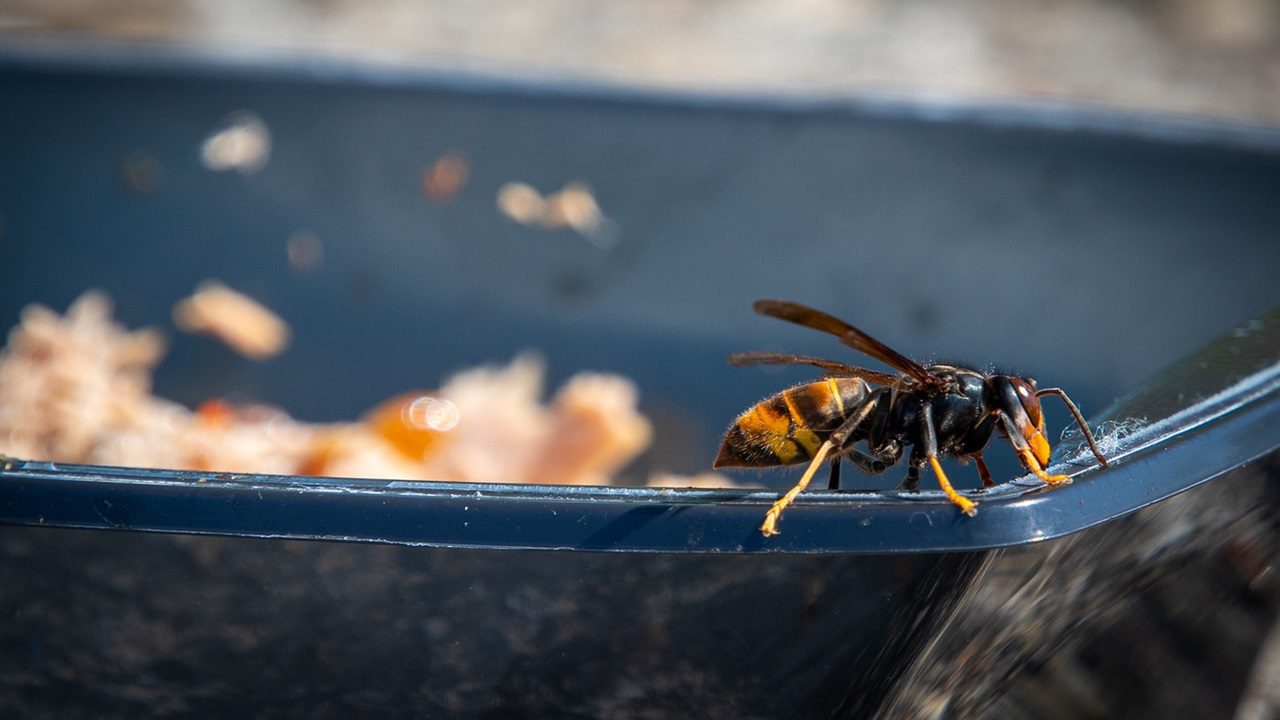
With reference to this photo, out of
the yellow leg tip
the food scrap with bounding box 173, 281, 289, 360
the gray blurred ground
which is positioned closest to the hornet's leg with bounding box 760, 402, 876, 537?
the yellow leg tip

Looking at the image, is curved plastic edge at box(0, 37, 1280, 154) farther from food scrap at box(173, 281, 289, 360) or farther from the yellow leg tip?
the yellow leg tip

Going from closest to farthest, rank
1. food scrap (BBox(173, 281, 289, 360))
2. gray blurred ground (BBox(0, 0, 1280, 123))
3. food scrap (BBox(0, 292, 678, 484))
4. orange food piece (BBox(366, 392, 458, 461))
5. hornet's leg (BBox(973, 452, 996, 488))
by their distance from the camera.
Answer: hornet's leg (BBox(973, 452, 996, 488))
food scrap (BBox(0, 292, 678, 484))
orange food piece (BBox(366, 392, 458, 461))
food scrap (BBox(173, 281, 289, 360))
gray blurred ground (BBox(0, 0, 1280, 123))

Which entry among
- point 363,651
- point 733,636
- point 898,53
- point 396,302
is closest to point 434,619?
point 363,651

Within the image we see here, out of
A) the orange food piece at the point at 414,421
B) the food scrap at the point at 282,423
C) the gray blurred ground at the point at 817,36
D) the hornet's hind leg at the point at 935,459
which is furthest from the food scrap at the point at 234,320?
the gray blurred ground at the point at 817,36

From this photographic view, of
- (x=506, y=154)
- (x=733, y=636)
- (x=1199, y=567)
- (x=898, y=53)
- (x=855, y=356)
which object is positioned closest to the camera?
(x=733, y=636)

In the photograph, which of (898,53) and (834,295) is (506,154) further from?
(898,53)

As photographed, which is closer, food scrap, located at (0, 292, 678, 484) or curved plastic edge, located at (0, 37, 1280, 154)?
food scrap, located at (0, 292, 678, 484)

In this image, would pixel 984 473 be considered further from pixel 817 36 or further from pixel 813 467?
pixel 817 36
